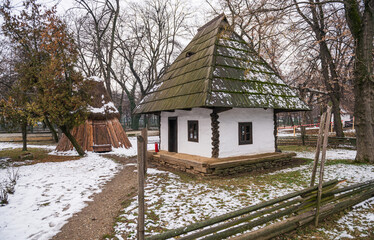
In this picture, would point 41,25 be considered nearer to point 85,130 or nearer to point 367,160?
point 85,130

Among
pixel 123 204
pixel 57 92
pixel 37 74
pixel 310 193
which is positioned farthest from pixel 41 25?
pixel 310 193

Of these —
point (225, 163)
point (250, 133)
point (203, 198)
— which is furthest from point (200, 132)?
point (203, 198)

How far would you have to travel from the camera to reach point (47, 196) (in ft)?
19.2

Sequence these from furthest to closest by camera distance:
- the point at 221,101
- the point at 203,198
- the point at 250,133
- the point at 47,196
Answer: the point at 250,133
the point at 221,101
the point at 47,196
the point at 203,198

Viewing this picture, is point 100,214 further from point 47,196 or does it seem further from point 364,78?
point 364,78

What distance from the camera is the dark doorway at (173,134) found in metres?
10.4

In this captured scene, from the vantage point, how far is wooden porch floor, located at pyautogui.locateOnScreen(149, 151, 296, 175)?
25.0ft

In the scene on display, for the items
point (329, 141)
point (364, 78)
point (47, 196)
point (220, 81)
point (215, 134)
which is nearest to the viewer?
point (47, 196)

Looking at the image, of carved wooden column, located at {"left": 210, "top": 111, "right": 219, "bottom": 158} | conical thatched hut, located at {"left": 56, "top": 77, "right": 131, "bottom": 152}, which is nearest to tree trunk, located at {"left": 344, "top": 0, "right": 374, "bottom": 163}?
carved wooden column, located at {"left": 210, "top": 111, "right": 219, "bottom": 158}

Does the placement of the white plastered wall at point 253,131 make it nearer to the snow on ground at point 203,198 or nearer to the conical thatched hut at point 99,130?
the snow on ground at point 203,198

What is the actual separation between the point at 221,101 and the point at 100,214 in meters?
4.96

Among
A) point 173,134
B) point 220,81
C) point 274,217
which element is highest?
point 220,81

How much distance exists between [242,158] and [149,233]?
17.8ft

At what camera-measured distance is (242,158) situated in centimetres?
847
